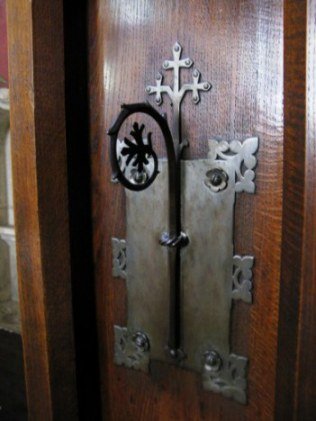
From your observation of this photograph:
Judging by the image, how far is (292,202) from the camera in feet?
1.76

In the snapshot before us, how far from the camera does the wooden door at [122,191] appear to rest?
20.8 inches

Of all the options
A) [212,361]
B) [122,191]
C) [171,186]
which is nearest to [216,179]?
[171,186]

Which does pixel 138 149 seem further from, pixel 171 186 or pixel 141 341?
pixel 141 341

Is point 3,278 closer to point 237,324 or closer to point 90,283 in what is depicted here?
point 90,283

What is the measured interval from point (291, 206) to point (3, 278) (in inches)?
33.4

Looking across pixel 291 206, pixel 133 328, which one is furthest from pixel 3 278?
pixel 291 206

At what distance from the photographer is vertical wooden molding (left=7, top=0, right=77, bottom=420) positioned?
724mm

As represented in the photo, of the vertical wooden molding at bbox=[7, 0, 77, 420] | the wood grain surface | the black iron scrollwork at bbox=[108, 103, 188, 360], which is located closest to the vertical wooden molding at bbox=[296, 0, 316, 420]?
the wood grain surface

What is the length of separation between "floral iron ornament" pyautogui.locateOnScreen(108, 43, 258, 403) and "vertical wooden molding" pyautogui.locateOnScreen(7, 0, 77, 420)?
0.15 m

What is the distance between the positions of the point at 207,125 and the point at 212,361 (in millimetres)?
432

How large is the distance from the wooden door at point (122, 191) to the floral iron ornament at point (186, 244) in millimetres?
22

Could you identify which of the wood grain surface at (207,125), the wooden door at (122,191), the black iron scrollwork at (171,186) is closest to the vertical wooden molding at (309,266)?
the wooden door at (122,191)

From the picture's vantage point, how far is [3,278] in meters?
1.07

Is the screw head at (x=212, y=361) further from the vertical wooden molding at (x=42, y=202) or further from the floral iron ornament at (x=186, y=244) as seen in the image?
the vertical wooden molding at (x=42, y=202)
